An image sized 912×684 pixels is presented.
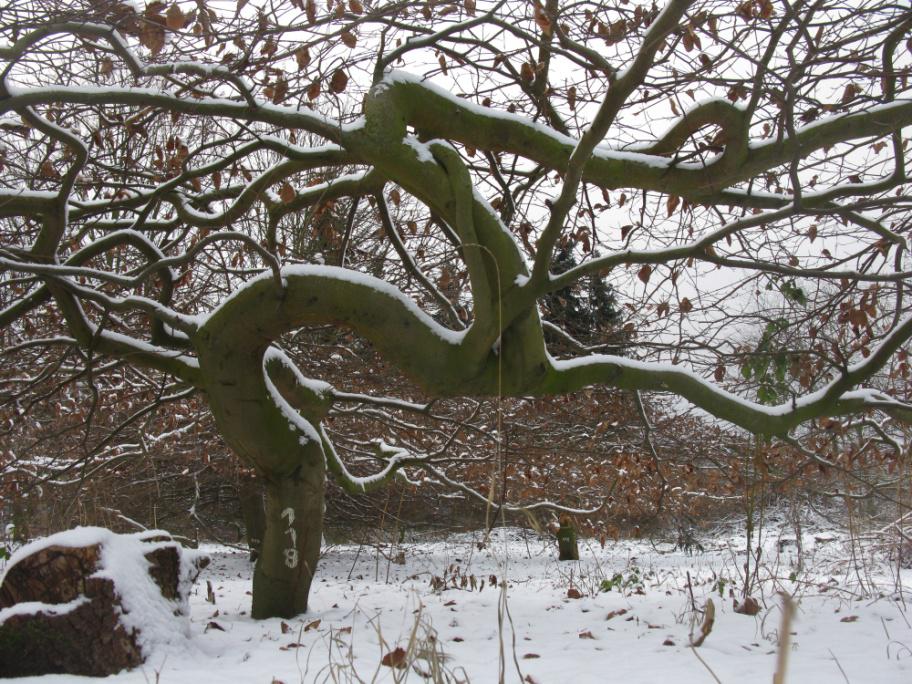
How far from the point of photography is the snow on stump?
3107 millimetres

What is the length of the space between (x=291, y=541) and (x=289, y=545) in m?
0.04

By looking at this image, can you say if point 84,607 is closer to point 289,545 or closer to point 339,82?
point 289,545

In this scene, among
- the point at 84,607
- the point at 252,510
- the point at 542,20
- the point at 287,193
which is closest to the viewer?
the point at 84,607

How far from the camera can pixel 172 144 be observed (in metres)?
5.02

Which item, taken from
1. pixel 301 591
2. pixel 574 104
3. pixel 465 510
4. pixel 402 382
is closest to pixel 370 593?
pixel 301 591

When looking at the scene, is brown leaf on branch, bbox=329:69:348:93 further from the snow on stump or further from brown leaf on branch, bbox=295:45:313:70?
the snow on stump

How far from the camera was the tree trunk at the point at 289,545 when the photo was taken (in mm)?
4922

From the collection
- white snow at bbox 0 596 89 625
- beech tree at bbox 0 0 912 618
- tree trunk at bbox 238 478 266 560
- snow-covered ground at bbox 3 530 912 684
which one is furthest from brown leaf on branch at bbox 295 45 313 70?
tree trunk at bbox 238 478 266 560

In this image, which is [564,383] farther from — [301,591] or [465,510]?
[465,510]

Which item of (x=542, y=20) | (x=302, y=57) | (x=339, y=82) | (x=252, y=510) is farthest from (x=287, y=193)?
(x=252, y=510)

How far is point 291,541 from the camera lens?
4988 millimetres

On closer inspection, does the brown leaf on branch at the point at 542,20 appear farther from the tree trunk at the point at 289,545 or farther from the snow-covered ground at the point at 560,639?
the tree trunk at the point at 289,545

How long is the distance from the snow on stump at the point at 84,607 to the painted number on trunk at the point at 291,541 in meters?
1.14

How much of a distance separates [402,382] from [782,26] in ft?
19.4
